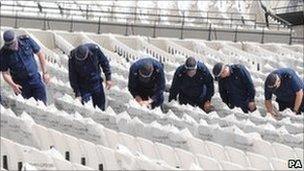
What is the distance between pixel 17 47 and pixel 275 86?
122 inches

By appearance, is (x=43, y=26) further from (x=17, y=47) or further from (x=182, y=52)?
(x=17, y=47)

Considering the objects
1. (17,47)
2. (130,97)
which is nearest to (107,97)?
(130,97)

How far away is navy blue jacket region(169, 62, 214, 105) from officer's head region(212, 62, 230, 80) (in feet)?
0.52

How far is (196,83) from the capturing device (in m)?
10.1

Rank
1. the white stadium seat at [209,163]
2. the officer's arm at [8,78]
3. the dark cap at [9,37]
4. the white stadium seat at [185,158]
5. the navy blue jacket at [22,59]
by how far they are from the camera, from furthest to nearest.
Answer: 1. the navy blue jacket at [22,59]
2. the officer's arm at [8,78]
3. the dark cap at [9,37]
4. the white stadium seat at [185,158]
5. the white stadium seat at [209,163]

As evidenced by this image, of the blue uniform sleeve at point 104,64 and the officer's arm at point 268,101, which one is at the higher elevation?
the blue uniform sleeve at point 104,64

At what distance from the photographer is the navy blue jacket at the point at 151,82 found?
9828 millimetres

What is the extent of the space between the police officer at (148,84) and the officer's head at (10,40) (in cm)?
141

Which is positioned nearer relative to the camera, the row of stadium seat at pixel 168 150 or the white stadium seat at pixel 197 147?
the row of stadium seat at pixel 168 150

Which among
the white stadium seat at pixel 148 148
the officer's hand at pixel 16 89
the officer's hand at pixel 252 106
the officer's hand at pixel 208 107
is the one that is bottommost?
the officer's hand at pixel 208 107

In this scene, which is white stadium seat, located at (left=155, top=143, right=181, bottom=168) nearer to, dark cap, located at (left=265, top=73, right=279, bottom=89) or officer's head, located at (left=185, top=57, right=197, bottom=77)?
dark cap, located at (left=265, top=73, right=279, bottom=89)

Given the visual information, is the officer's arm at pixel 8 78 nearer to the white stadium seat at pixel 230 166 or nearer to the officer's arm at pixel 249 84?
the officer's arm at pixel 249 84

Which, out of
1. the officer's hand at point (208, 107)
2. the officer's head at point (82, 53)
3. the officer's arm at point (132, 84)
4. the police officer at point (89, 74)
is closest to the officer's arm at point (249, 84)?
the officer's hand at point (208, 107)

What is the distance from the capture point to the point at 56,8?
2169 cm
